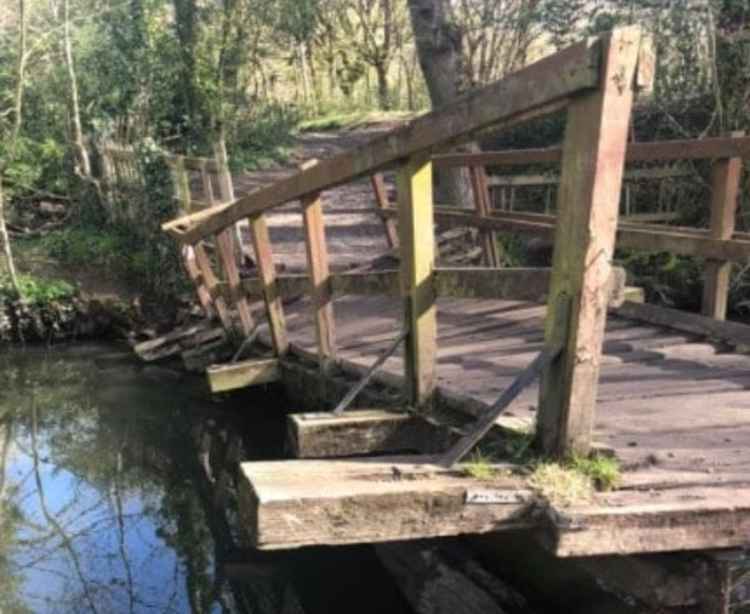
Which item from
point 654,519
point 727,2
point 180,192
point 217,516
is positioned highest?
point 727,2

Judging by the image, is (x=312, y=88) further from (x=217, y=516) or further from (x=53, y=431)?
(x=217, y=516)

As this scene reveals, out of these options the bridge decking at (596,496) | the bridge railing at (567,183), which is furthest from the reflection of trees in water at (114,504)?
the bridge railing at (567,183)

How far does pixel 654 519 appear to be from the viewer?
2676 millimetres

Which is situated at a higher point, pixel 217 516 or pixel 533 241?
pixel 533 241

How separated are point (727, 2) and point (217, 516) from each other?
8763mm

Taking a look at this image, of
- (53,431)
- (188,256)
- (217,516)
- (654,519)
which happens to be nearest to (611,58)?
(654,519)

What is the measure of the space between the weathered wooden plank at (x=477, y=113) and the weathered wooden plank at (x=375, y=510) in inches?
49.1

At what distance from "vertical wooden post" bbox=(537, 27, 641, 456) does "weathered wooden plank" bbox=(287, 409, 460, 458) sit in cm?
109

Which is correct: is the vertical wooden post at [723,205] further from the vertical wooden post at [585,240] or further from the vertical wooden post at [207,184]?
the vertical wooden post at [207,184]

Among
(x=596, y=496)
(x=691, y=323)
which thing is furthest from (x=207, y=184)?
(x=596, y=496)

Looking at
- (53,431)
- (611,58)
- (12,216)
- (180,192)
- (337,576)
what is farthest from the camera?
(12,216)

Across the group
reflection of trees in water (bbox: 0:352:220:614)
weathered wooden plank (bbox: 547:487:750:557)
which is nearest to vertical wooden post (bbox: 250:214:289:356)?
reflection of trees in water (bbox: 0:352:220:614)

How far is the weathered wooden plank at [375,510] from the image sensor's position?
281 centimetres

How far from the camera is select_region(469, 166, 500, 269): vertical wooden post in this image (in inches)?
316
